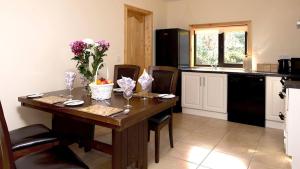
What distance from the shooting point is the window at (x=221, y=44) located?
15.0 feet

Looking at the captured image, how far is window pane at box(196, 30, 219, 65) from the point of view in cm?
492

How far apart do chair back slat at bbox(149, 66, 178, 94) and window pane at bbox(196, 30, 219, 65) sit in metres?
2.37

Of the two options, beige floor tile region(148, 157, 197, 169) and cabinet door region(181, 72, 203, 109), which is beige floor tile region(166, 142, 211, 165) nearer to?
beige floor tile region(148, 157, 197, 169)

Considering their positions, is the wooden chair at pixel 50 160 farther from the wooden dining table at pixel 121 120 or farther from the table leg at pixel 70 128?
the table leg at pixel 70 128

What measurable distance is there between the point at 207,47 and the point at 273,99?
1882 mm

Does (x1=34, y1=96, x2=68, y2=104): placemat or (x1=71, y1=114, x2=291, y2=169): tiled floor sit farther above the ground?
(x1=34, y1=96, x2=68, y2=104): placemat

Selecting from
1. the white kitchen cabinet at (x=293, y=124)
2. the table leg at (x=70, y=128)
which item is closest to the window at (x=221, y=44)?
the white kitchen cabinet at (x=293, y=124)

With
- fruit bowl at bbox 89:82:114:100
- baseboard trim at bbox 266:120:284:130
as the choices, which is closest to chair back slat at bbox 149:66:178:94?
fruit bowl at bbox 89:82:114:100

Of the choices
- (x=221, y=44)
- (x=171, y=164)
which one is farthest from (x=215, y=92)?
(x=171, y=164)

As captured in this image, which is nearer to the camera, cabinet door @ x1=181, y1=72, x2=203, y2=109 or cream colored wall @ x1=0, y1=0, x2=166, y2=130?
cream colored wall @ x1=0, y1=0, x2=166, y2=130

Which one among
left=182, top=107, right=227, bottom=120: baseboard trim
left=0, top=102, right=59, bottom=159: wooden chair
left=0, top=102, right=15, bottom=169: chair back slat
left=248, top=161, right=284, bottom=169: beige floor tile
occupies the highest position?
left=0, top=102, right=15, bottom=169: chair back slat

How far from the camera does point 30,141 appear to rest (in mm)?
1819

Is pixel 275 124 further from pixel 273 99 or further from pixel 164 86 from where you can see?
pixel 164 86

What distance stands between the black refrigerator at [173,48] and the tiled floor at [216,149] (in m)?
1.28
